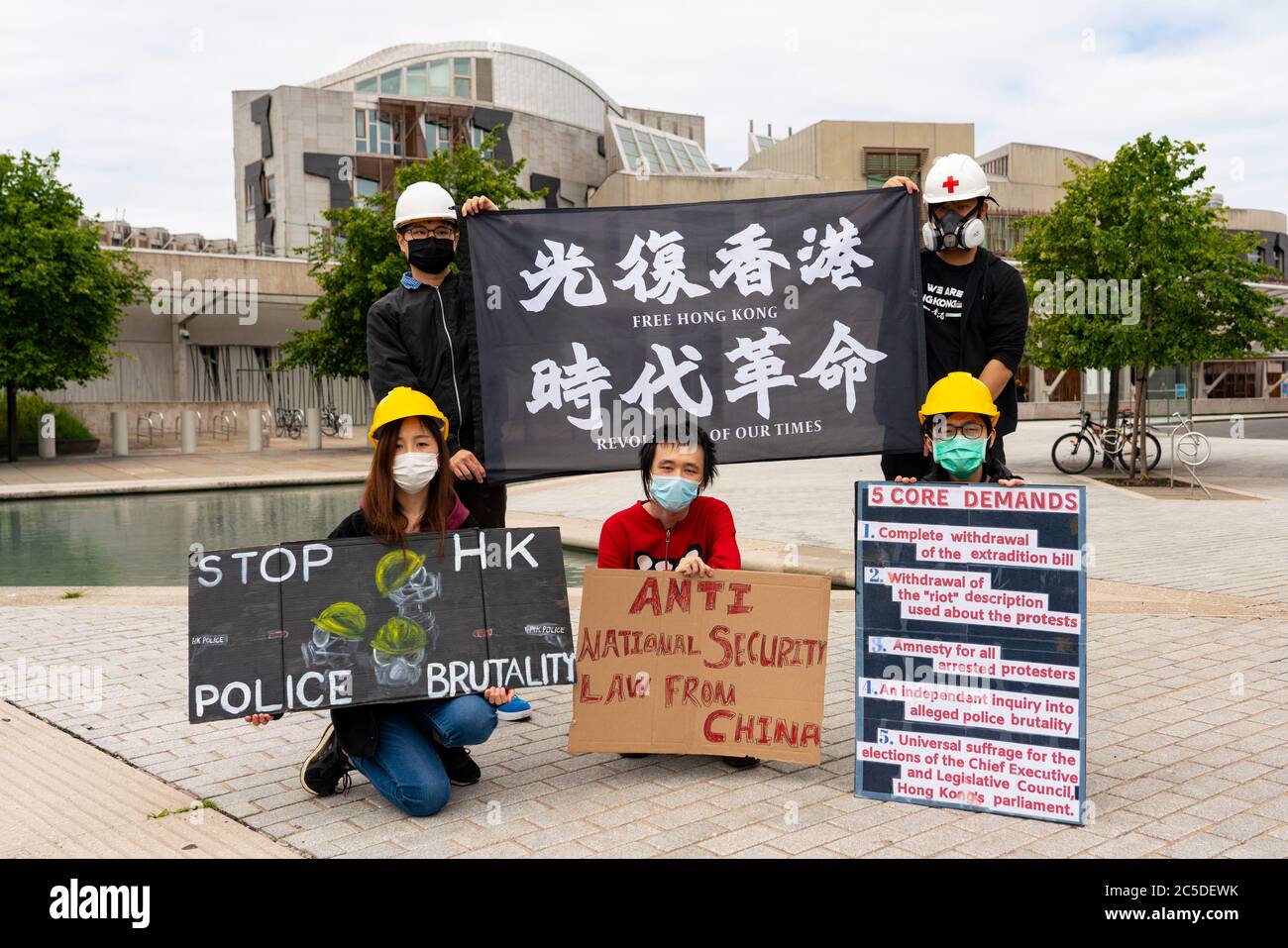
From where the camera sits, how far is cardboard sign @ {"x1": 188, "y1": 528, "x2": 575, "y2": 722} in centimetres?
390

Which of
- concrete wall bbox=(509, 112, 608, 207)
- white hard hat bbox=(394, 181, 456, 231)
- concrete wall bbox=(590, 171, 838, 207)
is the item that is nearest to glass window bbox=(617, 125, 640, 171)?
concrete wall bbox=(590, 171, 838, 207)

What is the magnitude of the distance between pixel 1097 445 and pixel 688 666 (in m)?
17.3

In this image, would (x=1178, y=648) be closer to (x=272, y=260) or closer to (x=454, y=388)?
(x=454, y=388)

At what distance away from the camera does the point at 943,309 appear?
188 inches

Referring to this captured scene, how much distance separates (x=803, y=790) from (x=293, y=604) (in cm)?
193

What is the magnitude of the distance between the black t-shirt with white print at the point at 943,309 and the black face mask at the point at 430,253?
2017mm

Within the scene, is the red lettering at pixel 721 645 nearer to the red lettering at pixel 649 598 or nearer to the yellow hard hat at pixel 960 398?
the red lettering at pixel 649 598

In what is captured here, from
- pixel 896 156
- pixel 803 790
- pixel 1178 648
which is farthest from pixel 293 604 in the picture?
pixel 896 156

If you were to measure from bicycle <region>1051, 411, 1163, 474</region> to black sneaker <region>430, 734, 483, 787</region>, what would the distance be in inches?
662

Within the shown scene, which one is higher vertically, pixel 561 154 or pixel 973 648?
pixel 561 154

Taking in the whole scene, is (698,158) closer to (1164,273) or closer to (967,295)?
(1164,273)

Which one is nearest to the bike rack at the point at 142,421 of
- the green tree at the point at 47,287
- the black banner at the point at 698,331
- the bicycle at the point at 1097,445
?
the green tree at the point at 47,287

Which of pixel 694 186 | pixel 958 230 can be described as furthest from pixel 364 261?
pixel 694 186

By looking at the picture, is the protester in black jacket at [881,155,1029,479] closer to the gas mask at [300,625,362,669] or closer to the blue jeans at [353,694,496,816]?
the blue jeans at [353,694,496,816]
